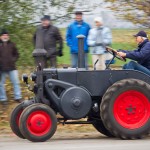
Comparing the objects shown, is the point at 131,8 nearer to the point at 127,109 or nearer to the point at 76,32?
the point at 76,32

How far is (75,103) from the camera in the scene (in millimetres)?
11094

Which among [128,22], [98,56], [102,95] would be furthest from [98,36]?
[102,95]

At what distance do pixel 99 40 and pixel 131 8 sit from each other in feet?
7.23

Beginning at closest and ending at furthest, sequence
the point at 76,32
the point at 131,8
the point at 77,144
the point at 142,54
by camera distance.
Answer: the point at 77,144 < the point at 142,54 < the point at 76,32 < the point at 131,8

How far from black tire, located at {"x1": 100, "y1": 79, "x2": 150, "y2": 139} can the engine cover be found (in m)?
0.27

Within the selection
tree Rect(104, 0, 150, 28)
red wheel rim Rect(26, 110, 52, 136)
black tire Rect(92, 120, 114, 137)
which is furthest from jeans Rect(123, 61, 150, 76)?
tree Rect(104, 0, 150, 28)

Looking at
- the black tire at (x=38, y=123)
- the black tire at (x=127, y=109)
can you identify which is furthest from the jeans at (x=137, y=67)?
the black tire at (x=38, y=123)

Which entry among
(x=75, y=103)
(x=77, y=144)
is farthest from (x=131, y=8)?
(x=77, y=144)

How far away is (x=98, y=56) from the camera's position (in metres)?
14.9

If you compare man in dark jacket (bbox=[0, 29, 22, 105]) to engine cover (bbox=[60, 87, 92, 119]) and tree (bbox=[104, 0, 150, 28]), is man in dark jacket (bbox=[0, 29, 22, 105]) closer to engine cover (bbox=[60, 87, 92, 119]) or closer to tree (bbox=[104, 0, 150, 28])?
tree (bbox=[104, 0, 150, 28])

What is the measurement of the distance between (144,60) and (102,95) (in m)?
0.97

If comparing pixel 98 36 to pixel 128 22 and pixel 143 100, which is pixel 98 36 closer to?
pixel 128 22

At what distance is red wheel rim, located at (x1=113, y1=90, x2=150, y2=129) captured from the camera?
36.8 ft

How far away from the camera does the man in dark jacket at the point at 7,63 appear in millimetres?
14688
